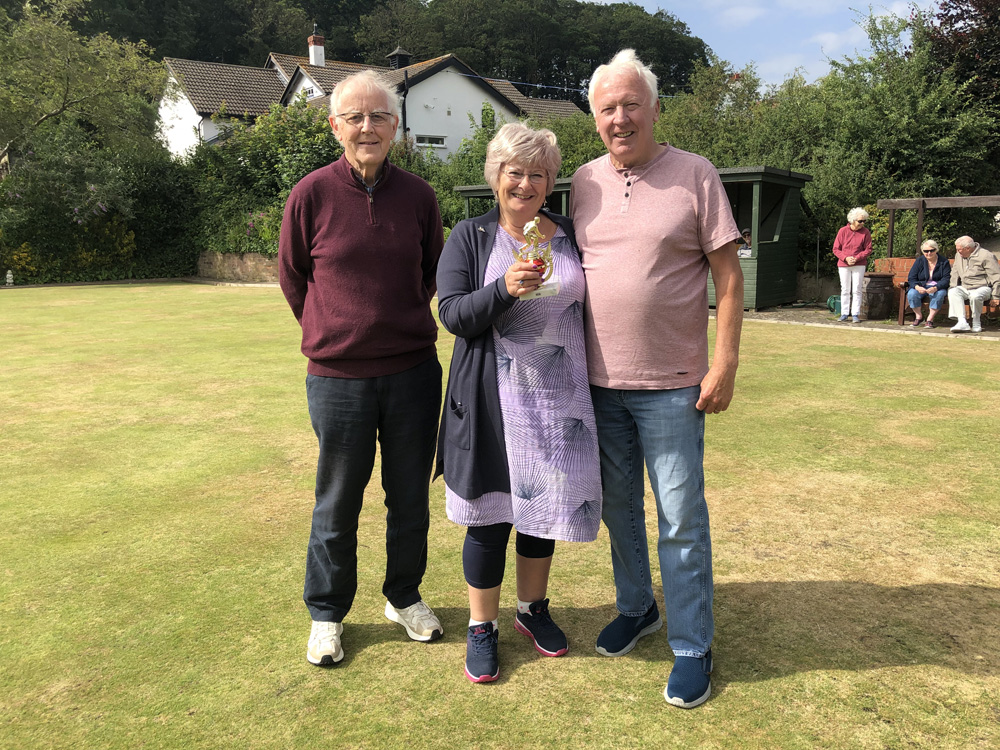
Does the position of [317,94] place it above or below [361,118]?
above

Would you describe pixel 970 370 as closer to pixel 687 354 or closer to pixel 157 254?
pixel 687 354

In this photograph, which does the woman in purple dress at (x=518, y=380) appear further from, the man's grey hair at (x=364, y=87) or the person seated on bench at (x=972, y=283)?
the person seated on bench at (x=972, y=283)

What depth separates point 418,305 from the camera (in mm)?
2764

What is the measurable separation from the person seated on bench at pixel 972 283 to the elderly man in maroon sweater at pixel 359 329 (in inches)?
401

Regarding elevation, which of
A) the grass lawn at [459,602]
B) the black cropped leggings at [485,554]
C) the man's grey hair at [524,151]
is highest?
the man's grey hair at [524,151]

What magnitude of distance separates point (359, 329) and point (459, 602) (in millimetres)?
1307

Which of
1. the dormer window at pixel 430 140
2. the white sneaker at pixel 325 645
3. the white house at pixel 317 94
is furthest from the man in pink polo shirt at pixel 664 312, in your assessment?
the dormer window at pixel 430 140

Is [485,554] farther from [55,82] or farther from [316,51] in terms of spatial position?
[316,51]

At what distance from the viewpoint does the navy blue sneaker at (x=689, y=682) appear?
243 centimetres

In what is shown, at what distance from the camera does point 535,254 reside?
2.24m

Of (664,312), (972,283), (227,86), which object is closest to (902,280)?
(972,283)

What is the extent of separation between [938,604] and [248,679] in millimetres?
2673

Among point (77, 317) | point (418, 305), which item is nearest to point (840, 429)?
point (418, 305)

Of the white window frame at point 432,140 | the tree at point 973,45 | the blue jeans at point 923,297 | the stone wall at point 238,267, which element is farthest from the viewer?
the white window frame at point 432,140
